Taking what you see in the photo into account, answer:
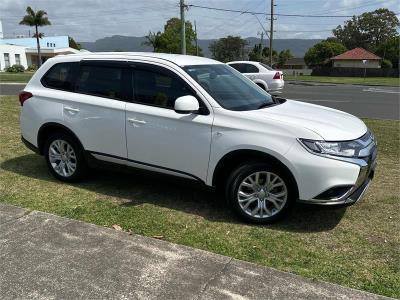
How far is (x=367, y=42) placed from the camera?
95.7 m

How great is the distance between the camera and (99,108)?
5609 mm

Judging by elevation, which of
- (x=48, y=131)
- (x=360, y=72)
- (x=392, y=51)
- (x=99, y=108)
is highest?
(x=392, y=51)

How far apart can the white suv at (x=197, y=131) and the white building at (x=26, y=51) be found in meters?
63.0

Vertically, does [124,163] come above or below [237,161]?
Answer: below

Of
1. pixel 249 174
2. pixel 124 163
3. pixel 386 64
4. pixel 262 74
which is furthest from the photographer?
pixel 386 64

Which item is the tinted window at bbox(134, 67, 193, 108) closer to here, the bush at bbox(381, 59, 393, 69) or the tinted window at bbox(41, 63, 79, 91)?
the tinted window at bbox(41, 63, 79, 91)

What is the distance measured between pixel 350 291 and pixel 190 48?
7158 cm

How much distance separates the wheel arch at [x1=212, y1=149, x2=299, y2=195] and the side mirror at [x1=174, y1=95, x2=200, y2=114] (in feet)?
1.95

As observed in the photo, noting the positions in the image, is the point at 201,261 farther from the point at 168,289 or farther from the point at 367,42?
the point at 367,42

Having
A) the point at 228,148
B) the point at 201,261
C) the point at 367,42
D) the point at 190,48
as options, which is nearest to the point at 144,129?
the point at 228,148

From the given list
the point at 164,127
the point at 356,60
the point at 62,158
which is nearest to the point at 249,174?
the point at 164,127

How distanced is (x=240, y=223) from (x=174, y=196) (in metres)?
1.14

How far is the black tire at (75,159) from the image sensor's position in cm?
595

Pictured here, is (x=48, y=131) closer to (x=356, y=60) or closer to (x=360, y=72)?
(x=360, y=72)
